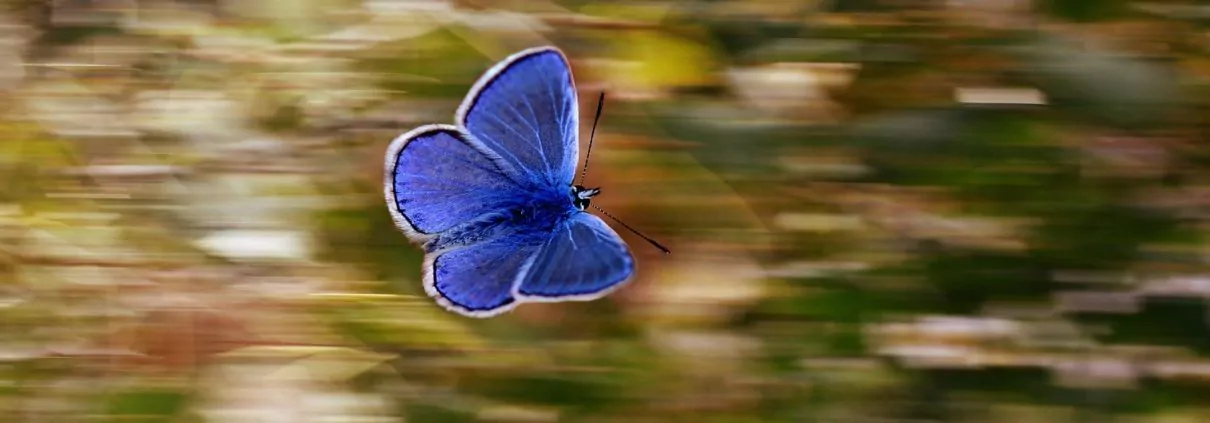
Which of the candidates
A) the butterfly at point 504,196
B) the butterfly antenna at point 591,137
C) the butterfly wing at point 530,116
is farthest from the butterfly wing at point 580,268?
the butterfly antenna at point 591,137

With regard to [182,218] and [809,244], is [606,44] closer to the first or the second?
[809,244]

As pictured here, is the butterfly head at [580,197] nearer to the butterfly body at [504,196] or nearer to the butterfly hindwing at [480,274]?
the butterfly body at [504,196]

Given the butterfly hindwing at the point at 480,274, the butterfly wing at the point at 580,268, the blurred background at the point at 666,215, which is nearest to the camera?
the butterfly wing at the point at 580,268

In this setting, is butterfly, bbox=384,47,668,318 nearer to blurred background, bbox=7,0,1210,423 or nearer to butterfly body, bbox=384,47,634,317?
butterfly body, bbox=384,47,634,317

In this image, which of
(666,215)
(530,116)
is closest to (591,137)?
(666,215)

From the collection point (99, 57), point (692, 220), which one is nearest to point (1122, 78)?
point (692, 220)

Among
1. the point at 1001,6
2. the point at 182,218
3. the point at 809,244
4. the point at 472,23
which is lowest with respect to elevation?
the point at 182,218

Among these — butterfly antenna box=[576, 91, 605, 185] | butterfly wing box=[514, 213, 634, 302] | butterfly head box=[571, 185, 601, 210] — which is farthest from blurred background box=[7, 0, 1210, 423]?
butterfly wing box=[514, 213, 634, 302]
